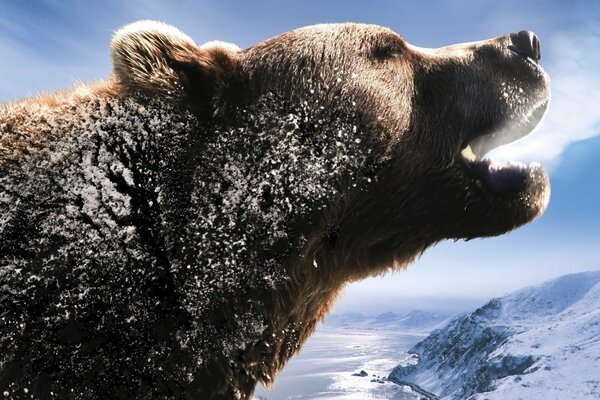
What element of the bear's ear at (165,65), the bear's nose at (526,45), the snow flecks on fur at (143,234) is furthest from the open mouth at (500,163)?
the bear's ear at (165,65)

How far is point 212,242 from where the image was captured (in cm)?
302

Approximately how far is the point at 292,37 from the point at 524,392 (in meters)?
184

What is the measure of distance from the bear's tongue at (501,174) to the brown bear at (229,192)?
0.05 ft

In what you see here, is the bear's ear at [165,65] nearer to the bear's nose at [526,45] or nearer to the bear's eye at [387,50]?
the bear's eye at [387,50]

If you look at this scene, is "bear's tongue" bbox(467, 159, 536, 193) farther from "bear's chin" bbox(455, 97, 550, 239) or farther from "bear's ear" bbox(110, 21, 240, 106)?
"bear's ear" bbox(110, 21, 240, 106)

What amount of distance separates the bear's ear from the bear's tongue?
1.93m

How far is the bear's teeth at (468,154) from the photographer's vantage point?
13.8 ft

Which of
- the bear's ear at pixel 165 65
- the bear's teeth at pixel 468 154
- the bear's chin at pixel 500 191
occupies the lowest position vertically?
the bear's chin at pixel 500 191

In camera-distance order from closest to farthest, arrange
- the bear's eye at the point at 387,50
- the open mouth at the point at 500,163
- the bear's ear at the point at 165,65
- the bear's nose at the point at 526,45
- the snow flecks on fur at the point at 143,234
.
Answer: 1. the snow flecks on fur at the point at 143,234
2. the bear's ear at the point at 165,65
3. the bear's eye at the point at 387,50
4. the open mouth at the point at 500,163
5. the bear's nose at the point at 526,45

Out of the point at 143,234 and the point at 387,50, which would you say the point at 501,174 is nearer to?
the point at 387,50

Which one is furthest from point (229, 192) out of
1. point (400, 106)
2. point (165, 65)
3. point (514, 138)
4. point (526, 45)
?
point (526, 45)

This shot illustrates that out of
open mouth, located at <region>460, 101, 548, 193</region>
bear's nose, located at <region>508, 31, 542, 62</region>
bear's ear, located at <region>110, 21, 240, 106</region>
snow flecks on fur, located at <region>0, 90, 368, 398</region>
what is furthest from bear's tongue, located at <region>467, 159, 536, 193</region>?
bear's ear, located at <region>110, 21, 240, 106</region>

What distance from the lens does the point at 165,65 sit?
330 centimetres

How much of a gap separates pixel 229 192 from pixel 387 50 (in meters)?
1.73
